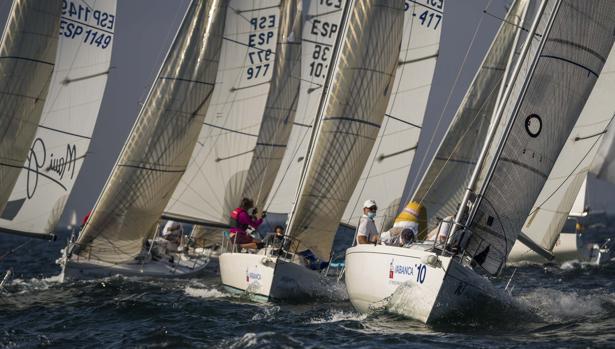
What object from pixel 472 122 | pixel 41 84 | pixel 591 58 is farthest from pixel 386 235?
pixel 41 84

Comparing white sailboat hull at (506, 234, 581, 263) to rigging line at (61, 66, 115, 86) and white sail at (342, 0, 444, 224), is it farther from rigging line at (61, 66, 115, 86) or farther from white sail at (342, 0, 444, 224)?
rigging line at (61, 66, 115, 86)

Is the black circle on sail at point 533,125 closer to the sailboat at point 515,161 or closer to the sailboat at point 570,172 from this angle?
the sailboat at point 515,161

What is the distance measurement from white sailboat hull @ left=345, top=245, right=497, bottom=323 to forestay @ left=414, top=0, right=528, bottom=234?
710 cm

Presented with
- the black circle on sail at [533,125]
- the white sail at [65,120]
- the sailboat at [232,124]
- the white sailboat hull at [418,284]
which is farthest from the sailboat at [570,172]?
the white sail at [65,120]

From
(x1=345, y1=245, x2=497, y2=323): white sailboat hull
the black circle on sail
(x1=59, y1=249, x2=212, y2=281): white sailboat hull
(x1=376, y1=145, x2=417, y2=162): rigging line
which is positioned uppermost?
the black circle on sail

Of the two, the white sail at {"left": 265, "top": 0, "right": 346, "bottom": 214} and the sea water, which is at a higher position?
the white sail at {"left": 265, "top": 0, "right": 346, "bottom": 214}

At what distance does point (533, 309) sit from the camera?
14781 millimetres

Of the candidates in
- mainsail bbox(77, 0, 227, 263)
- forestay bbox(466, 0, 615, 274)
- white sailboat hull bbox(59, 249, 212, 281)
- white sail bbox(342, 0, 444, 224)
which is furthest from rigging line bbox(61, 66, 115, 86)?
forestay bbox(466, 0, 615, 274)

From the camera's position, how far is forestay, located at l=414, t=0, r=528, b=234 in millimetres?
21375

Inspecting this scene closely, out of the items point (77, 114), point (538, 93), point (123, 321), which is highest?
point (538, 93)

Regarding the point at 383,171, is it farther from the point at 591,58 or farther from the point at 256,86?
the point at 591,58

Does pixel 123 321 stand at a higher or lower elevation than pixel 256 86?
lower

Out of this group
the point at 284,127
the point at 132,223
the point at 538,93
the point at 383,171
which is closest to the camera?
the point at 538,93

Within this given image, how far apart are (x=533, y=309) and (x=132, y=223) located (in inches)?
363
